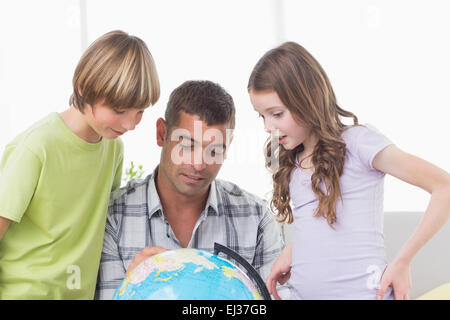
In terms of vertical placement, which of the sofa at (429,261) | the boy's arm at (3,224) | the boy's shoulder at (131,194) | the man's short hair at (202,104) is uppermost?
the man's short hair at (202,104)

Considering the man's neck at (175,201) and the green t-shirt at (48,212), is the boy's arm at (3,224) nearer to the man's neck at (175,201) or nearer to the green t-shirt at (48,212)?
the green t-shirt at (48,212)

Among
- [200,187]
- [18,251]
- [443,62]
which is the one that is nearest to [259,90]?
[200,187]

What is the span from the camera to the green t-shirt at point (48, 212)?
1.59 meters

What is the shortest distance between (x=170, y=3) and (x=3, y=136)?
1.66 m

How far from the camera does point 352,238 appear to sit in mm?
1631

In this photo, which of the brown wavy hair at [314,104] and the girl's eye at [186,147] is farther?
the girl's eye at [186,147]

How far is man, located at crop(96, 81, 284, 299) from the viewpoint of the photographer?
1851mm

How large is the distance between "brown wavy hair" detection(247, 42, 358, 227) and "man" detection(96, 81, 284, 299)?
24cm

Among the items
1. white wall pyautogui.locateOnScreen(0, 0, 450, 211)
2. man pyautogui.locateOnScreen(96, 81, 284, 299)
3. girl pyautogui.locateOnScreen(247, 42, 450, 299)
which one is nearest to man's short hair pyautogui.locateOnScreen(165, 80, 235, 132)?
man pyautogui.locateOnScreen(96, 81, 284, 299)

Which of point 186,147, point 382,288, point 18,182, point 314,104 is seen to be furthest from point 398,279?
point 18,182

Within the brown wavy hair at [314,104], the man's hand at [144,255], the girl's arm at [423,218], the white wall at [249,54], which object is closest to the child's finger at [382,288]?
the girl's arm at [423,218]

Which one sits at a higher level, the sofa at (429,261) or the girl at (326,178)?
the girl at (326,178)

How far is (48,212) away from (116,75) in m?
0.49

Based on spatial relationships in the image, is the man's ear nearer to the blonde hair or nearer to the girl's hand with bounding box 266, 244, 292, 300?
the blonde hair
